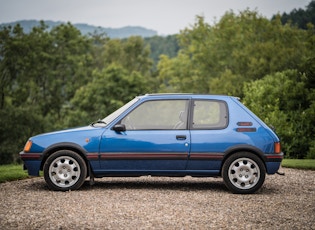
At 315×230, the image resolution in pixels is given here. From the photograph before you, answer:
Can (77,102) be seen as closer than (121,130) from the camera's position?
No

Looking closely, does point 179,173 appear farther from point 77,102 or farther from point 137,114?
point 77,102

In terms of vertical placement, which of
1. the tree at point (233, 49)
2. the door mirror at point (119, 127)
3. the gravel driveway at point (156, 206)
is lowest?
the gravel driveway at point (156, 206)

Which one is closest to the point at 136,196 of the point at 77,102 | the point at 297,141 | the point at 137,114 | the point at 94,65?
the point at 137,114

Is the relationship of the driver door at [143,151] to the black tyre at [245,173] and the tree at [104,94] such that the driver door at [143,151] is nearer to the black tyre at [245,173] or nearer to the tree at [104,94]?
the black tyre at [245,173]

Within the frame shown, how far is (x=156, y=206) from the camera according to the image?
26.1 ft

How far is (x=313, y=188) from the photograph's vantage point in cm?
1011

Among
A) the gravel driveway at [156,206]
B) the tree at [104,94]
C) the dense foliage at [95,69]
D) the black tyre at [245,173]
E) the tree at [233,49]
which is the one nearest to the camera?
the gravel driveway at [156,206]

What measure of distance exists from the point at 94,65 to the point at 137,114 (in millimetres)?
62413

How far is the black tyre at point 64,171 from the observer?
30.8 feet

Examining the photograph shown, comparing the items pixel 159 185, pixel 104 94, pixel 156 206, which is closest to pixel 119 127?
pixel 159 185

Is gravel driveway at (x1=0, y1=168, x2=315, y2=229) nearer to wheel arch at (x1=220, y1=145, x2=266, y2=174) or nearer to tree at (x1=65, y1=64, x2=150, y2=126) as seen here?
wheel arch at (x1=220, y1=145, x2=266, y2=174)

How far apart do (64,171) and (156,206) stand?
218 cm

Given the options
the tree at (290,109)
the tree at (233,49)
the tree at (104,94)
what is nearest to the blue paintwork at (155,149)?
the tree at (290,109)

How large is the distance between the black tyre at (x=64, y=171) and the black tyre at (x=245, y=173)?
242 cm
